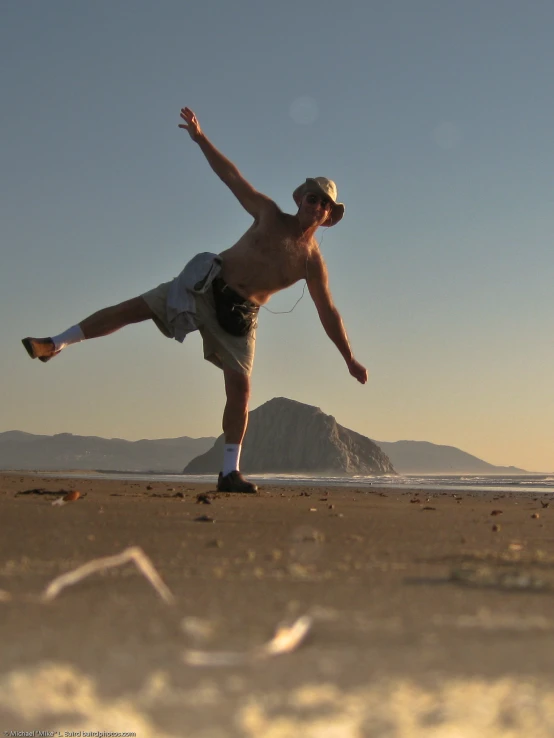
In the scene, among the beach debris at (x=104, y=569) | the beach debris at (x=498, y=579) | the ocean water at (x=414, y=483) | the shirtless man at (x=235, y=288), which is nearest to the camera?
the beach debris at (x=104, y=569)

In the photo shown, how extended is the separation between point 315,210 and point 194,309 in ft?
3.12

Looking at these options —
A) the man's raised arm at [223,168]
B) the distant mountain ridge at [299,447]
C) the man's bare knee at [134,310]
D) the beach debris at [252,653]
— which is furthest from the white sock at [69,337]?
the distant mountain ridge at [299,447]

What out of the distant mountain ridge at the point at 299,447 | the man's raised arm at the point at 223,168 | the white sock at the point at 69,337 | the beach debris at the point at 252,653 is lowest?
the beach debris at the point at 252,653

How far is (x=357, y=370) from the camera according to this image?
17.1 feet

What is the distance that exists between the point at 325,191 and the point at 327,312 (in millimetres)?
843

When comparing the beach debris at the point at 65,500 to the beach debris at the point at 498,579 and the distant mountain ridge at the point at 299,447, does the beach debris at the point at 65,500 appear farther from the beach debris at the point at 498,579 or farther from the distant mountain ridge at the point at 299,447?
the distant mountain ridge at the point at 299,447

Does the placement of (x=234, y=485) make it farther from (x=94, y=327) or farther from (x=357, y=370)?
(x=94, y=327)

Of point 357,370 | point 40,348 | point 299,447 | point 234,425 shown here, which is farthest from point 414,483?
point 299,447

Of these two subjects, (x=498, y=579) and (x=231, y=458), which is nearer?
(x=498, y=579)

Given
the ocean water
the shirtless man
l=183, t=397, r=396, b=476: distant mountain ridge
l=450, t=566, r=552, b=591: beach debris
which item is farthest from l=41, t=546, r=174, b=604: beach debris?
l=183, t=397, r=396, b=476: distant mountain ridge

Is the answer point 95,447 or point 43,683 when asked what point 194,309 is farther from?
point 95,447

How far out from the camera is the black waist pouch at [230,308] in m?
4.76

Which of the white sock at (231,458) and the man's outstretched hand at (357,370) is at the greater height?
the man's outstretched hand at (357,370)

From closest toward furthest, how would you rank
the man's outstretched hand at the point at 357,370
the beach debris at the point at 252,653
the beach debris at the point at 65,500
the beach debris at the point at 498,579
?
the beach debris at the point at 252,653 < the beach debris at the point at 498,579 < the beach debris at the point at 65,500 < the man's outstretched hand at the point at 357,370
